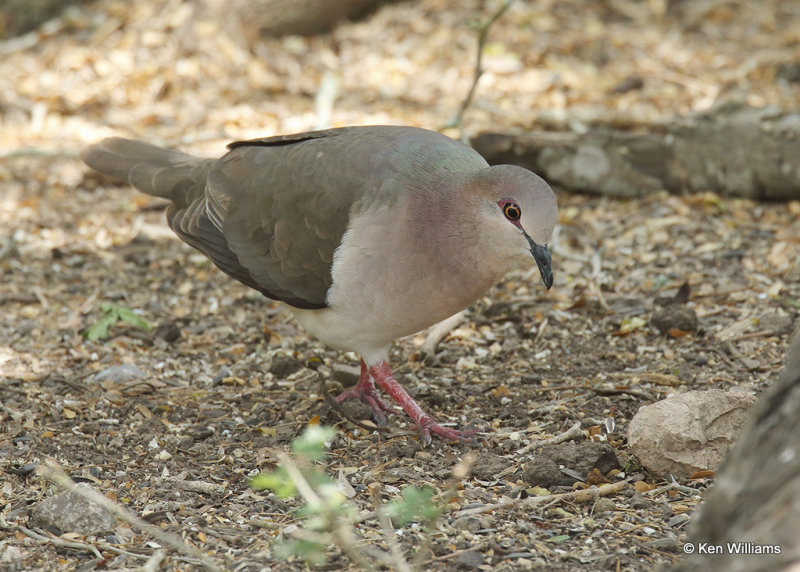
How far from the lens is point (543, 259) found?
3627 mm

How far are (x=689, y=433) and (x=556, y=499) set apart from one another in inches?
22.8

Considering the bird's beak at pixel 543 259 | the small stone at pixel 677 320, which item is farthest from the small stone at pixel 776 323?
the bird's beak at pixel 543 259

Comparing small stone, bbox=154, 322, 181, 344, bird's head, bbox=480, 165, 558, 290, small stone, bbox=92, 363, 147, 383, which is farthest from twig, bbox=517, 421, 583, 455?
small stone, bbox=154, 322, 181, 344

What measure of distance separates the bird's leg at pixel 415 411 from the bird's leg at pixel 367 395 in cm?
13

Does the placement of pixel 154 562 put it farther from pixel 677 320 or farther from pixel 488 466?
pixel 677 320

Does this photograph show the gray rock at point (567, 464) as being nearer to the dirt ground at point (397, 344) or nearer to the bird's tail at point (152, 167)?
the dirt ground at point (397, 344)

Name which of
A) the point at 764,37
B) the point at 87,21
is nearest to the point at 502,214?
the point at 764,37

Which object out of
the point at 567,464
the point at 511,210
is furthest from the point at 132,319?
the point at 567,464

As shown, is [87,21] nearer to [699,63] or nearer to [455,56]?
[455,56]

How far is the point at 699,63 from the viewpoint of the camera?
7.75m

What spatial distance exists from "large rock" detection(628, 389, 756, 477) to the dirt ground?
0.38 feet

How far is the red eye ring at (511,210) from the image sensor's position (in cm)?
367

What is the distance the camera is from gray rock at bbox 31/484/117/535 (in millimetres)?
3168

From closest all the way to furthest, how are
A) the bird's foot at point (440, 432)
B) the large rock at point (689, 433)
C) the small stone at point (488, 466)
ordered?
the large rock at point (689, 433) → the small stone at point (488, 466) → the bird's foot at point (440, 432)
